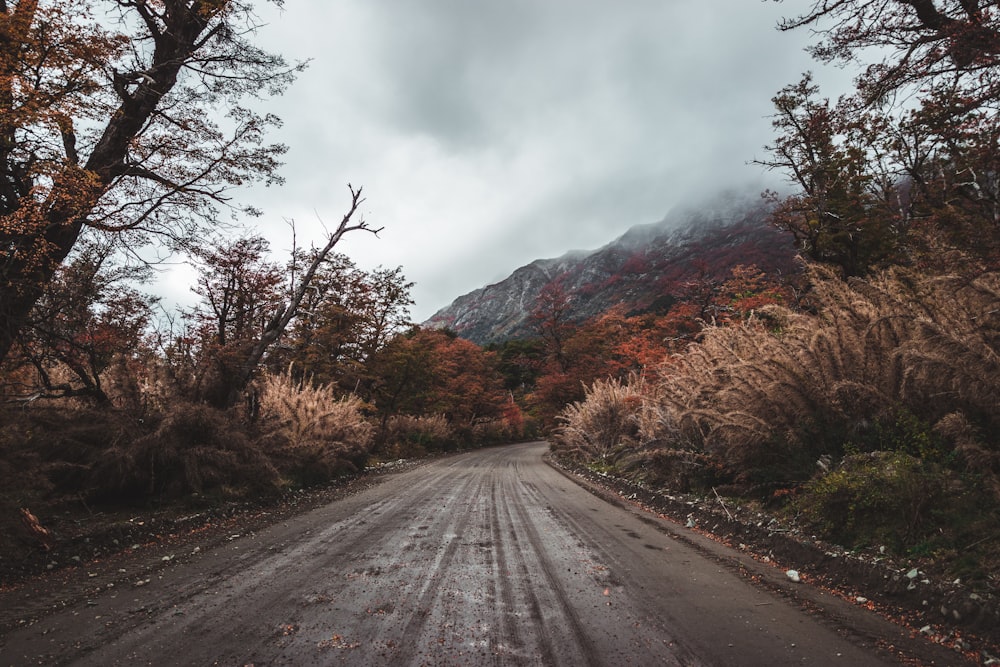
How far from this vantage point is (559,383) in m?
26.3

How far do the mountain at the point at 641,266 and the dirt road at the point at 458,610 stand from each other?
66.2 ft

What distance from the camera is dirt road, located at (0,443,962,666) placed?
101 inches

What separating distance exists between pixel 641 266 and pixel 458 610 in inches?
3907

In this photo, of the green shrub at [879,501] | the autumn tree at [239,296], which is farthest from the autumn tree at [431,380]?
the green shrub at [879,501]

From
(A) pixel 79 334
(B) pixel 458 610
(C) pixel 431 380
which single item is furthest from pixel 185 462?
(C) pixel 431 380

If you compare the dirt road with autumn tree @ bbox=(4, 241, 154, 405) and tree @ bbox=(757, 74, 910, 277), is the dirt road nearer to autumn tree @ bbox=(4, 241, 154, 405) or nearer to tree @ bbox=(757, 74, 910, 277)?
Answer: autumn tree @ bbox=(4, 241, 154, 405)

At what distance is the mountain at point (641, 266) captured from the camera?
2285 inches

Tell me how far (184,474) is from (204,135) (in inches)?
209

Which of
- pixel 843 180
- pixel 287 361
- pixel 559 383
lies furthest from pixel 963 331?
pixel 559 383

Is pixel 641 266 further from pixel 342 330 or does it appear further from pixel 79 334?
pixel 79 334

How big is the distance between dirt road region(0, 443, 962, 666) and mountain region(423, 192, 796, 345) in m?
20.2

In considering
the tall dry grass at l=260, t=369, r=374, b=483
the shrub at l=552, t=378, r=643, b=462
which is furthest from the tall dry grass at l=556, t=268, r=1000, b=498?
the tall dry grass at l=260, t=369, r=374, b=483

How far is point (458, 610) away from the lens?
3162 mm

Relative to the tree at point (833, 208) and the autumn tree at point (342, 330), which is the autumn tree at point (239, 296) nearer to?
the autumn tree at point (342, 330)
